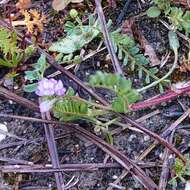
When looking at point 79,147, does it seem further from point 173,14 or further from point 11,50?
point 173,14

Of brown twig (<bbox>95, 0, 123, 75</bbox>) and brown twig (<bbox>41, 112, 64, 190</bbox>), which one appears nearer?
brown twig (<bbox>41, 112, 64, 190</bbox>)

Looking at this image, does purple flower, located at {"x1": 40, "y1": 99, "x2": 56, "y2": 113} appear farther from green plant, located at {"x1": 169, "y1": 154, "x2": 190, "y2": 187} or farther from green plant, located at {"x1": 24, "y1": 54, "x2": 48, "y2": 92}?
green plant, located at {"x1": 169, "y1": 154, "x2": 190, "y2": 187}

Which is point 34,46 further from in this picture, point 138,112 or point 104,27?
point 138,112

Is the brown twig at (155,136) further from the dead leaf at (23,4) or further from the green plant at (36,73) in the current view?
the dead leaf at (23,4)

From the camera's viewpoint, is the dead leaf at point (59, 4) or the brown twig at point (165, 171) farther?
the dead leaf at point (59, 4)

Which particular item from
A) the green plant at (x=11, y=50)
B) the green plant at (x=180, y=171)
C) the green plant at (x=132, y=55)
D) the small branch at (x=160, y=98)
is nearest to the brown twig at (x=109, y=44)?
the green plant at (x=132, y=55)

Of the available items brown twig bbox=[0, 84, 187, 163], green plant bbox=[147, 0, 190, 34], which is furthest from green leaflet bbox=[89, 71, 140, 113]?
green plant bbox=[147, 0, 190, 34]

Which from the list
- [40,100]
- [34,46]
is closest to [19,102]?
[40,100]
